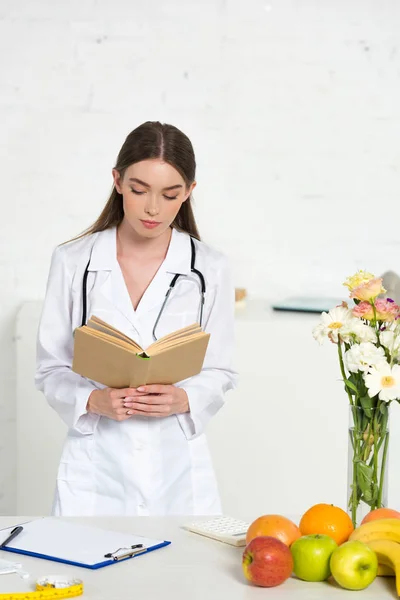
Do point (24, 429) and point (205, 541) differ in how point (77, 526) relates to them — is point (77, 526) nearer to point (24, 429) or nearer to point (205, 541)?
point (205, 541)

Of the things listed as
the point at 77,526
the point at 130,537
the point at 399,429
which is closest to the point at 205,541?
the point at 130,537

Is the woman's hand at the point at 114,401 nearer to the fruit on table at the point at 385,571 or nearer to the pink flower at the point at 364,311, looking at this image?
the pink flower at the point at 364,311

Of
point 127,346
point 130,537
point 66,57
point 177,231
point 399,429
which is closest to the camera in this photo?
point 130,537

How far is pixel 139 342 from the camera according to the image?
2.29 m

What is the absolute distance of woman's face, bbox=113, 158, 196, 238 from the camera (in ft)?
7.30

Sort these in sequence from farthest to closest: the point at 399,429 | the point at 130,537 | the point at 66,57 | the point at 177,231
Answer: the point at 66,57 → the point at 399,429 → the point at 177,231 → the point at 130,537

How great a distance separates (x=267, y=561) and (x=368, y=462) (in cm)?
36

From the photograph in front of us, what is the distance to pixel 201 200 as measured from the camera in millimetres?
3779

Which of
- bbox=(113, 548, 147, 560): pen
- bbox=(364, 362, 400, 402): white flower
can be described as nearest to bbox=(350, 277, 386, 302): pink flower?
bbox=(364, 362, 400, 402): white flower

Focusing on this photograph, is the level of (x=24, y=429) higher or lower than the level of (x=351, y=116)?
lower

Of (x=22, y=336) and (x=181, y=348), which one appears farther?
(x=22, y=336)

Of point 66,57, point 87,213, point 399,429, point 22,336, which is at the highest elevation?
point 66,57

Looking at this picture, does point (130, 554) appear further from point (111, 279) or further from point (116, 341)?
point (111, 279)

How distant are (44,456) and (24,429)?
0.14 m
